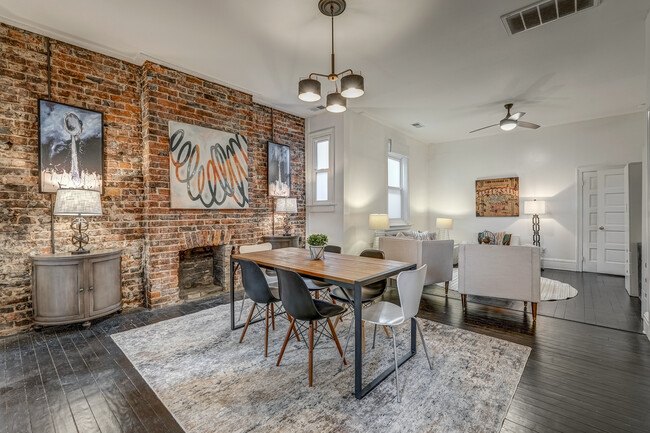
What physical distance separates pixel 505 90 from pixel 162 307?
18.7 feet

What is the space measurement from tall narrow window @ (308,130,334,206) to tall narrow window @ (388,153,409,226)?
1839 mm

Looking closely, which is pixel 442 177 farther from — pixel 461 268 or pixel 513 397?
pixel 513 397

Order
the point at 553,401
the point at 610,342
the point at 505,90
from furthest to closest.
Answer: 1. the point at 505,90
2. the point at 610,342
3. the point at 553,401

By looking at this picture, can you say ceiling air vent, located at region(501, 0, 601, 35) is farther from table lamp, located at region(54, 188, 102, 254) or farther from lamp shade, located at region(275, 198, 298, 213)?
Result: table lamp, located at region(54, 188, 102, 254)

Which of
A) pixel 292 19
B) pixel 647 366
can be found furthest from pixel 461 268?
pixel 292 19

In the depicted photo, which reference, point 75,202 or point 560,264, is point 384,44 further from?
point 560,264

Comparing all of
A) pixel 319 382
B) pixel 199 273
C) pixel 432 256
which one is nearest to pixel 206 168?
pixel 199 273

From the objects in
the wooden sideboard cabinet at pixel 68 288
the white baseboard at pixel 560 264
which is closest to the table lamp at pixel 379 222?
the white baseboard at pixel 560 264

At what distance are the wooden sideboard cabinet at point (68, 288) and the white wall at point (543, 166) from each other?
719 centimetres

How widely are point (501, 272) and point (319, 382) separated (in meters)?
2.59

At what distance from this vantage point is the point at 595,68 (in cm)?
378

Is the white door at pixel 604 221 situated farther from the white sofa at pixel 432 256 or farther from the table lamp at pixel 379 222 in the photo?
the table lamp at pixel 379 222

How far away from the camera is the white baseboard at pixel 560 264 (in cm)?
602

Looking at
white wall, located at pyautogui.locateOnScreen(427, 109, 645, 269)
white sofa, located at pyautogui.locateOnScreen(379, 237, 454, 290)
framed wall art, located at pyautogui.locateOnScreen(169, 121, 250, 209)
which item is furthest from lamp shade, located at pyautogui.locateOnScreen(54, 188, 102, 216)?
white wall, located at pyautogui.locateOnScreen(427, 109, 645, 269)
